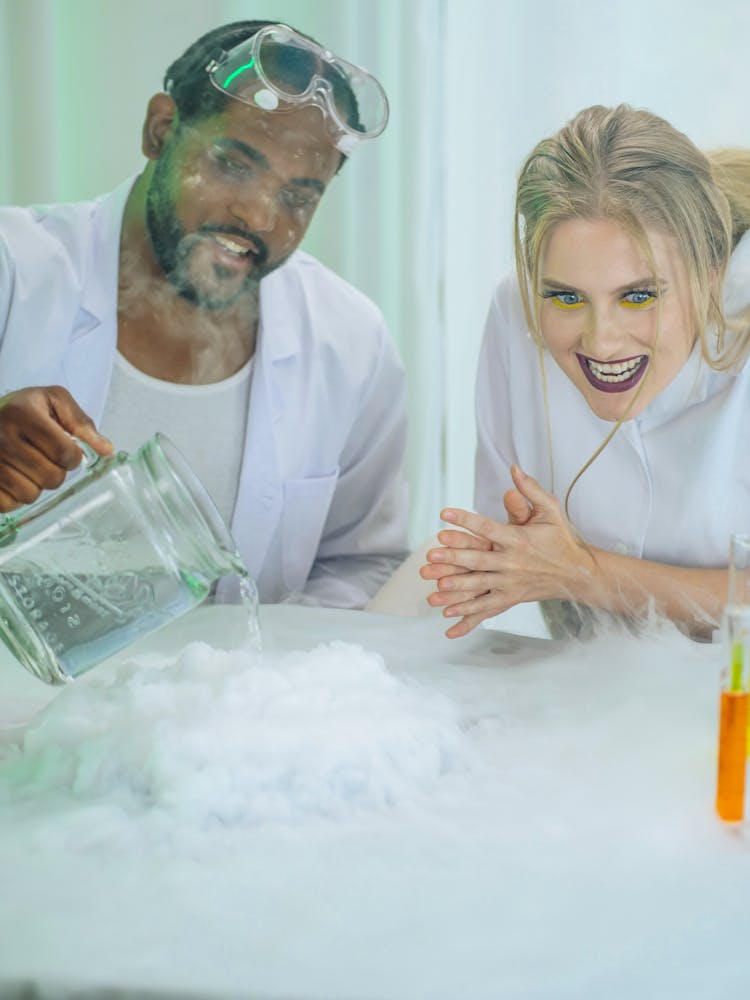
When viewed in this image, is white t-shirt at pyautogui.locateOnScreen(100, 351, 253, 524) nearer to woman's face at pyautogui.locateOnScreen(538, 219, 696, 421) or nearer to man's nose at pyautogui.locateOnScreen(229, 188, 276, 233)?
man's nose at pyautogui.locateOnScreen(229, 188, 276, 233)

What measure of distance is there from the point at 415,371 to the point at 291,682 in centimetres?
85

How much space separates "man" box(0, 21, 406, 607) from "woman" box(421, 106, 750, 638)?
27 cm

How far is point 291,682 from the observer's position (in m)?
0.91

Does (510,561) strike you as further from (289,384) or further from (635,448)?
(289,384)

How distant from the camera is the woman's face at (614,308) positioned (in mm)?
1185

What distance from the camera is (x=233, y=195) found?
4.60 ft

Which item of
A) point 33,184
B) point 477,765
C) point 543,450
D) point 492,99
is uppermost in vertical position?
point 492,99

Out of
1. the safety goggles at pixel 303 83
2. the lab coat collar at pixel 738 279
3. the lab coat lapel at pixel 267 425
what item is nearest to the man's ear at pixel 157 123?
the safety goggles at pixel 303 83

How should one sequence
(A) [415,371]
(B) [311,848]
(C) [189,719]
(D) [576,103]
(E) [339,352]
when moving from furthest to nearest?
1. (A) [415,371]
2. (E) [339,352]
3. (D) [576,103]
4. (C) [189,719]
5. (B) [311,848]

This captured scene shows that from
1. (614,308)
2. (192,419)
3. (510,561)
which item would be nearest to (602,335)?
(614,308)

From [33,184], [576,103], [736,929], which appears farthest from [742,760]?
[33,184]

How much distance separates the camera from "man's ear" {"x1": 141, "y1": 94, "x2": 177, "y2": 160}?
147 cm

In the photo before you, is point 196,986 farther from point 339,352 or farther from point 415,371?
point 415,371

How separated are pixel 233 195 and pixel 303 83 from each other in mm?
160
